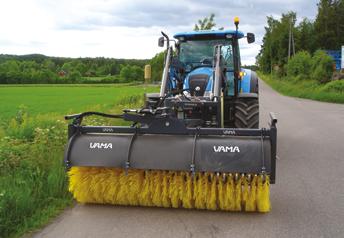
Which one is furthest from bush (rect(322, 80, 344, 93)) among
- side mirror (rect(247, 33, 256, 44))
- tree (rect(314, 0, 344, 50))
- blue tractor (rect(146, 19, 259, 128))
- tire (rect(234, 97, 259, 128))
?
tree (rect(314, 0, 344, 50))

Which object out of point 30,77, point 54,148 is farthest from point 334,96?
point 30,77

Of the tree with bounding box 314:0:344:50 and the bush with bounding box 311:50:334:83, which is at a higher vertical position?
the tree with bounding box 314:0:344:50

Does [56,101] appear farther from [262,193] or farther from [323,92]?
[262,193]

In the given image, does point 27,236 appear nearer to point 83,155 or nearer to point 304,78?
point 83,155

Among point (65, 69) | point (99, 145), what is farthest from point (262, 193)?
point (65, 69)

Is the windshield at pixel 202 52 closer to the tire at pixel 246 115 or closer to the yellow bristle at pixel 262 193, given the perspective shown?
the tire at pixel 246 115

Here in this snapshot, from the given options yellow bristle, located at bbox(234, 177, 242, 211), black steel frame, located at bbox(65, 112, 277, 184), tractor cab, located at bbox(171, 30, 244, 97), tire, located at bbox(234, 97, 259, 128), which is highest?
tractor cab, located at bbox(171, 30, 244, 97)

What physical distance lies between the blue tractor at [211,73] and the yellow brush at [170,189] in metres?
2.78

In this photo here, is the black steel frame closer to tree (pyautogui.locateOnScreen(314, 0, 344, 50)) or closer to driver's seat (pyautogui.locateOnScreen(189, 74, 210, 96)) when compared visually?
driver's seat (pyautogui.locateOnScreen(189, 74, 210, 96))

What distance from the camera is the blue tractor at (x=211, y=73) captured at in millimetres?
8719

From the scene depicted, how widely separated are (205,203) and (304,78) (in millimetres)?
37761

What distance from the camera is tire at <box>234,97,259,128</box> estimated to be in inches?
357

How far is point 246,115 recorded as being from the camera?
9117mm

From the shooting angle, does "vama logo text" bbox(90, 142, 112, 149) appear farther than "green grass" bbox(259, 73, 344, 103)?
No
